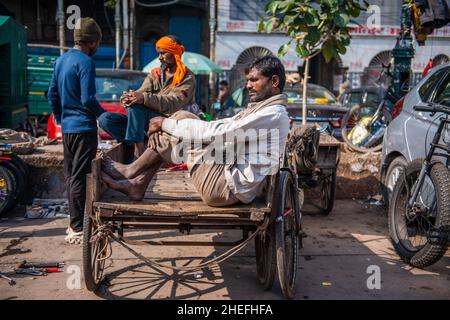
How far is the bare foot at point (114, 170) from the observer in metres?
3.46

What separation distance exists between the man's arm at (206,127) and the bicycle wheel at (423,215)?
1811 millimetres

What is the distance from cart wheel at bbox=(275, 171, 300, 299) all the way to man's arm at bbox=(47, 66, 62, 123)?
2521 millimetres

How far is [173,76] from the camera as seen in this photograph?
479 cm

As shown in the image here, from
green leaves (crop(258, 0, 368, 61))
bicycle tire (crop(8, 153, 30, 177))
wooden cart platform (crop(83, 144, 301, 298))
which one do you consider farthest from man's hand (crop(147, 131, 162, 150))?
green leaves (crop(258, 0, 368, 61))

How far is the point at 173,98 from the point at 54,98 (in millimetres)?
1301

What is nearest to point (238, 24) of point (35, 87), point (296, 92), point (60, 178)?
point (35, 87)

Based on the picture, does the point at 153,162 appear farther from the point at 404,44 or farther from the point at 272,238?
the point at 404,44

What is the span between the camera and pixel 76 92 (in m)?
4.72

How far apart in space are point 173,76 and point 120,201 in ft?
6.00

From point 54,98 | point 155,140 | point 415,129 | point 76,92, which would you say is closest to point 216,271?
point 155,140

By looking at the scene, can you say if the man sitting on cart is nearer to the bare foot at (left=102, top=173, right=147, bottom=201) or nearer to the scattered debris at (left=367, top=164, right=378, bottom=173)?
the bare foot at (left=102, top=173, right=147, bottom=201)

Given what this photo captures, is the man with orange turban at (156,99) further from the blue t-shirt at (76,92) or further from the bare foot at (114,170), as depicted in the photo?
the bare foot at (114,170)

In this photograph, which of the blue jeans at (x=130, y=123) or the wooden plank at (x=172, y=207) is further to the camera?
the blue jeans at (x=130, y=123)

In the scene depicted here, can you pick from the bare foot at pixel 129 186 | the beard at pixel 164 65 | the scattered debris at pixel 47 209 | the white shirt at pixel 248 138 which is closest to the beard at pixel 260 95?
the white shirt at pixel 248 138
